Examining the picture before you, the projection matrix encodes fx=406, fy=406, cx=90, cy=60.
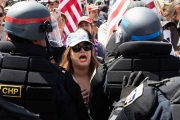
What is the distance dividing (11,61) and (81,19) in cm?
363

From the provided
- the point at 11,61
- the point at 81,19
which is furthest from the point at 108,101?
the point at 81,19

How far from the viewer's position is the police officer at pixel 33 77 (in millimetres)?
2990

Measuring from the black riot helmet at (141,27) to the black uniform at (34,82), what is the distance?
59 cm

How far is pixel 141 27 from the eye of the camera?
3051mm

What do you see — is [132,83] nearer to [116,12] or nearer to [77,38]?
[77,38]

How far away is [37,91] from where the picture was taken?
117 inches

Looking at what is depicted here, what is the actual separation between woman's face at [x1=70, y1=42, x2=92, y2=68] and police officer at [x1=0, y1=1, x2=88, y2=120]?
3.46 feet

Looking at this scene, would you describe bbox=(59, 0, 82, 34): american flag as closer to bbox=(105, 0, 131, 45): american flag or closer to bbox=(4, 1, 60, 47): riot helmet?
bbox=(105, 0, 131, 45): american flag

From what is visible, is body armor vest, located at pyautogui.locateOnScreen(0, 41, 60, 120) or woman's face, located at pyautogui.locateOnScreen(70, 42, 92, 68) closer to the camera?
body armor vest, located at pyautogui.locateOnScreen(0, 41, 60, 120)

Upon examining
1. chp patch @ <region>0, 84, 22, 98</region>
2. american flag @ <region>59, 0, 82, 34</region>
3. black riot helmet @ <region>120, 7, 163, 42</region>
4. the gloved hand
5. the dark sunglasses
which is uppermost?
american flag @ <region>59, 0, 82, 34</region>

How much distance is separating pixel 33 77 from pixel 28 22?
48cm

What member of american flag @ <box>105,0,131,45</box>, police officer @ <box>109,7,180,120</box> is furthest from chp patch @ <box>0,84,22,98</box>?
american flag @ <box>105,0,131,45</box>

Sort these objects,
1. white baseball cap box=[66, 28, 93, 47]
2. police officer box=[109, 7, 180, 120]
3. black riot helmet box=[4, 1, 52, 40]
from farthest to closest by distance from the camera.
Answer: white baseball cap box=[66, 28, 93, 47] < black riot helmet box=[4, 1, 52, 40] < police officer box=[109, 7, 180, 120]

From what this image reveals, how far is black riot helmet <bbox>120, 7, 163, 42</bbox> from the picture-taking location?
3043 mm
